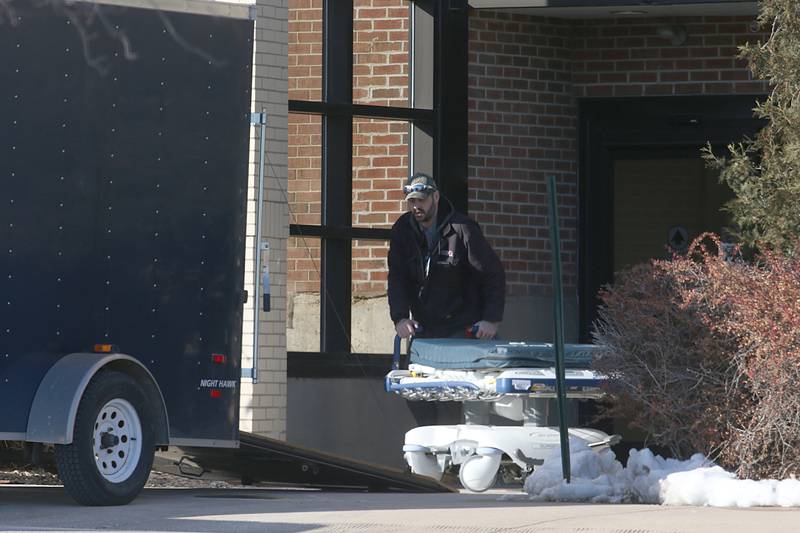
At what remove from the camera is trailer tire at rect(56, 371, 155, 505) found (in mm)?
8109

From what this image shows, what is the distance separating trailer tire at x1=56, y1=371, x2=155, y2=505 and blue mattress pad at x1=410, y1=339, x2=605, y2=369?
7.05 feet

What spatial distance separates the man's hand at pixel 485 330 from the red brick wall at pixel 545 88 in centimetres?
268

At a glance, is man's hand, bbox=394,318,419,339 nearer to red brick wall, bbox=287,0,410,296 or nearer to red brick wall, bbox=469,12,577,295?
red brick wall, bbox=287,0,410,296

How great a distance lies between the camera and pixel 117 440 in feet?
27.5

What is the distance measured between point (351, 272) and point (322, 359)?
0.68 m

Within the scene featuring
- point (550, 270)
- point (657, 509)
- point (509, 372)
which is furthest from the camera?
point (550, 270)

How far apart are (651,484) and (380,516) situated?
1566 mm

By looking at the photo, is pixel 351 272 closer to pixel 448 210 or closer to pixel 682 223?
pixel 448 210

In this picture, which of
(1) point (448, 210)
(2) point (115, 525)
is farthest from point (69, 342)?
(1) point (448, 210)

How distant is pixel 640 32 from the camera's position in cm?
1384

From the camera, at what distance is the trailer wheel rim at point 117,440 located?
327 inches

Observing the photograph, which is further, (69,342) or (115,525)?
(69,342)

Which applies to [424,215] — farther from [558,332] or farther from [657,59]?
[657,59]

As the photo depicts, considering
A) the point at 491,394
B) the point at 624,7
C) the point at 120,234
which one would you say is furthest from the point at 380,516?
the point at 624,7
